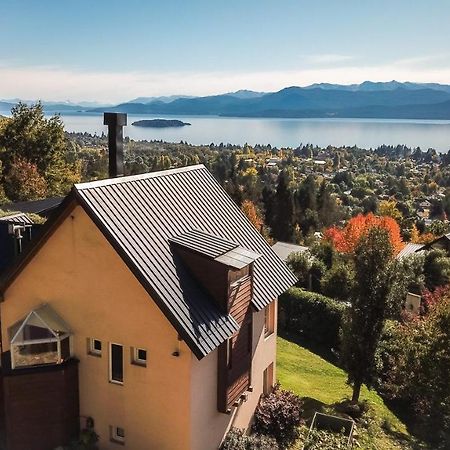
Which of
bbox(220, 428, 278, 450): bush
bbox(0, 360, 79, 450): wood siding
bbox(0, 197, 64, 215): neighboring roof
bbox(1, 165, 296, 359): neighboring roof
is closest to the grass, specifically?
bbox(220, 428, 278, 450): bush

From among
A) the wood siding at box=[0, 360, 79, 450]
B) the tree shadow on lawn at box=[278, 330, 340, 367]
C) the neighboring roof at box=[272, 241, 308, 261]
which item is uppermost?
the wood siding at box=[0, 360, 79, 450]

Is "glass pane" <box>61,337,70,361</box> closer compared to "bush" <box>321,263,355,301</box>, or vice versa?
"glass pane" <box>61,337,70,361</box>

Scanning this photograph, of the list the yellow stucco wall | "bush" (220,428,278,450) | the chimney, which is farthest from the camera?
the chimney

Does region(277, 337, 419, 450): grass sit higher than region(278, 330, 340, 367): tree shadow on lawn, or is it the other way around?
region(277, 337, 419, 450): grass

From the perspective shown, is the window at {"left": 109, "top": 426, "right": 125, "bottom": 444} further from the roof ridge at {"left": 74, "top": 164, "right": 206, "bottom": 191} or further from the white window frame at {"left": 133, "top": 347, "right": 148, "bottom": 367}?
the roof ridge at {"left": 74, "top": 164, "right": 206, "bottom": 191}

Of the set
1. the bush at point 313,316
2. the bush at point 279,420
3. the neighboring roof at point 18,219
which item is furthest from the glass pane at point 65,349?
the bush at point 313,316

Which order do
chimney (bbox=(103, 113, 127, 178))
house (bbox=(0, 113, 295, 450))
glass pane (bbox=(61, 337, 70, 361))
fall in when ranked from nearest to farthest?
house (bbox=(0, 113, 295, 450)) < glass pane (bbox=(61, 337, 70, 361)) < chimney (bbox=(103, 113, 127, 178))

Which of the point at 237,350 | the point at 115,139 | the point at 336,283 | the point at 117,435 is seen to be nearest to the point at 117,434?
the point at 117,435
